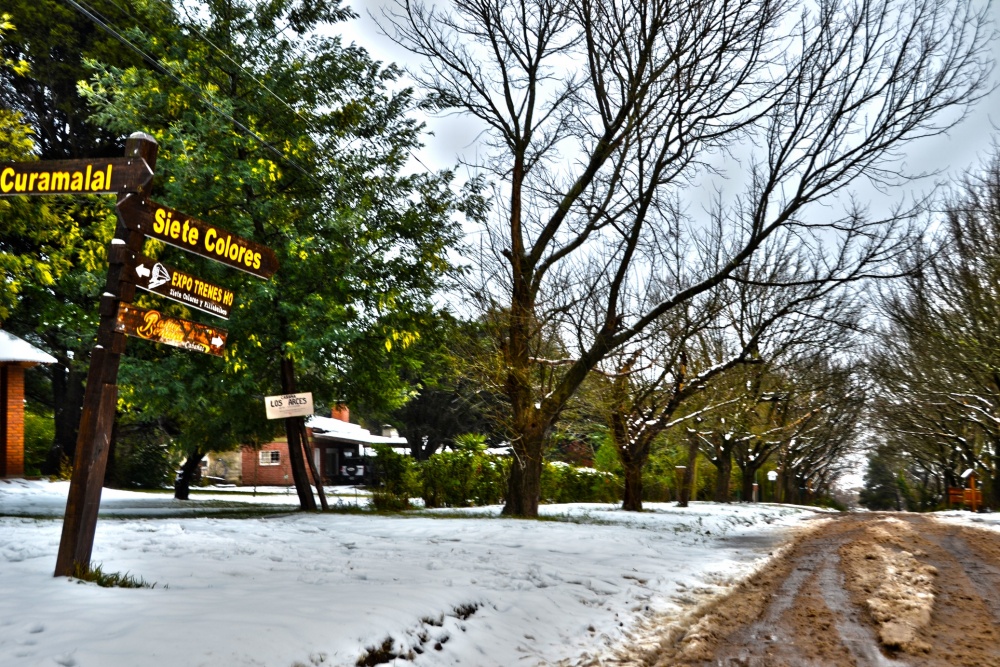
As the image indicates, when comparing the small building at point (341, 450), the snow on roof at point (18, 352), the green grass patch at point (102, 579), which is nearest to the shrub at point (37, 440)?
the snow on roof at point (18, 352)

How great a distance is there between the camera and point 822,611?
8.11 meters

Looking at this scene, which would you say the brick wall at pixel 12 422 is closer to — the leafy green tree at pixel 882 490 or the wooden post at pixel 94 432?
the wooden post at pixel 94 432

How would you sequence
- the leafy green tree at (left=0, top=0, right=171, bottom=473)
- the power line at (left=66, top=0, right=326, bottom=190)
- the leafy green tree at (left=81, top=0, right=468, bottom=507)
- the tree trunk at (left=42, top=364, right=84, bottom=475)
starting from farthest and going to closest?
the tree trunk at (left=42, top=364, right=84, bottom=475) < the leafy green tree at (left=81, top=0, right=468, bottom=507) < the leafy green tree at (left=0, top=0, right=171, bottom=473) < the power line at (left=66, top=0, right=326, bottom=190)

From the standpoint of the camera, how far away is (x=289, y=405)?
1686 centimetres

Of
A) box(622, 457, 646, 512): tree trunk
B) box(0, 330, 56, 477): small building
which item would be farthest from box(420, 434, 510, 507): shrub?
box(0, 330, 56, 477): small building

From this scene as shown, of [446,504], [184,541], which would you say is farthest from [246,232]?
[446,504]

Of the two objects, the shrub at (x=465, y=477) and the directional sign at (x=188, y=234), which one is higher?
the directional sign at (x=188, y=234)

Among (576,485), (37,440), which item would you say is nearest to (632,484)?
(576,485)

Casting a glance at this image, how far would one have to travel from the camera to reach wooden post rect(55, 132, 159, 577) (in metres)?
6.63

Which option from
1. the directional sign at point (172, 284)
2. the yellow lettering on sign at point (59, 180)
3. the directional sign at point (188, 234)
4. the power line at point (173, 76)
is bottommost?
the directional sign at point (172, 284)

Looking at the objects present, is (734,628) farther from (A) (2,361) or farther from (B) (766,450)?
(B) (766,450)

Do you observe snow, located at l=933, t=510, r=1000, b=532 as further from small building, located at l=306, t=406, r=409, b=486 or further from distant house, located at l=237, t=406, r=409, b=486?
small building, located at l=306, t=406, r=409, b=486

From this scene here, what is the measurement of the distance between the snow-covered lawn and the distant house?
34540 mm

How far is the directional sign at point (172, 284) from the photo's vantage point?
6.93 meters
